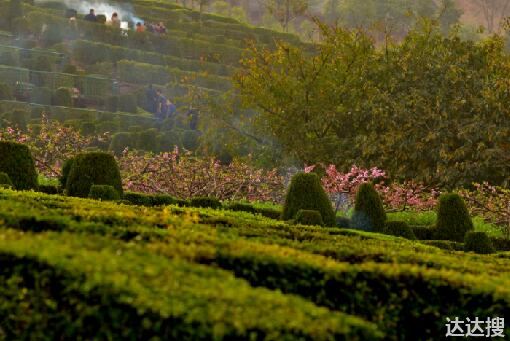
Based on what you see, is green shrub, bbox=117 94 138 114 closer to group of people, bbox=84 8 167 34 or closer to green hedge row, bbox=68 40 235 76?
green hedge row, bbox=68 40 235 76

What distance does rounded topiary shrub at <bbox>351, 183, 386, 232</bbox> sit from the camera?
18.4m

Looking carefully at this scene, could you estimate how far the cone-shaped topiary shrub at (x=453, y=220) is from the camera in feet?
62.5

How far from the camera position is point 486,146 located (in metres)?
29.3

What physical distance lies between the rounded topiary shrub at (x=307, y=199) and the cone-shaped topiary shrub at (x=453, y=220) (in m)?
2.65

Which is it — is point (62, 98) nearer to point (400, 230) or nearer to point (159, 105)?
point (159, 105)

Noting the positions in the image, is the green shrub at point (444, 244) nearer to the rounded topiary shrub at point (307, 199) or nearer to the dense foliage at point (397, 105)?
the rounded topiary shrub at point (307, 199)

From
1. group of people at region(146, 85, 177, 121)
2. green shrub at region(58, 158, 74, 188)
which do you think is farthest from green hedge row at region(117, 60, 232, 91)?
green shrub at region(58, 158, 74, 188)

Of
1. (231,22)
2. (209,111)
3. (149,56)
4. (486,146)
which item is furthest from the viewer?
(231,22)

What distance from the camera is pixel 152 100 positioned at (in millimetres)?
49594

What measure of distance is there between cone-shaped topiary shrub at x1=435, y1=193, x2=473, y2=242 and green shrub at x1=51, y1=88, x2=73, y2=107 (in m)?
28.8

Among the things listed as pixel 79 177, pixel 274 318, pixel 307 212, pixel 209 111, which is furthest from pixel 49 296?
pixel 209 111

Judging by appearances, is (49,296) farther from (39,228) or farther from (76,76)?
(76,76)

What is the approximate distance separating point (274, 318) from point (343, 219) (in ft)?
43.6

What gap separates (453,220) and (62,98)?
2900cm
